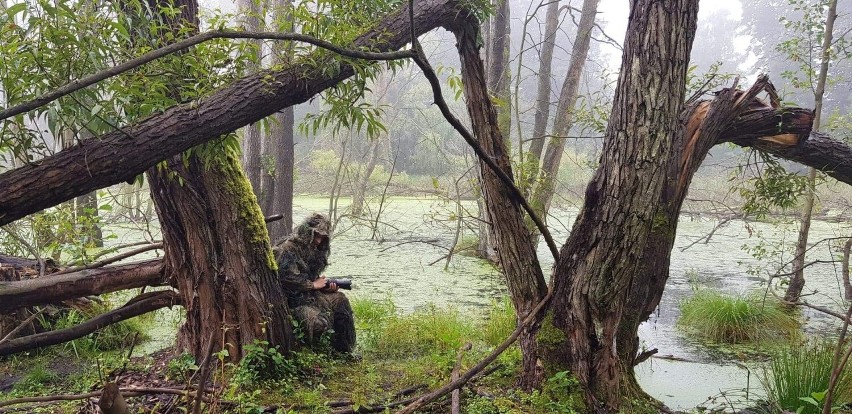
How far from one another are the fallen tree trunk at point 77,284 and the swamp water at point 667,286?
119 cm

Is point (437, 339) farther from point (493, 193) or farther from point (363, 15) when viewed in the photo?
point (363, 15)

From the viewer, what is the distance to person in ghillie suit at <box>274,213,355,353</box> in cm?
336

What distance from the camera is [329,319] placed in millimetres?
3432

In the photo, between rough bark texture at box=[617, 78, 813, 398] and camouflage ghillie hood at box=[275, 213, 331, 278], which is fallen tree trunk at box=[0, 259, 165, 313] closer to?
camouflage ghillie hood at box=[275, 213, 331, 278]

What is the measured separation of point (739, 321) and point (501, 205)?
3358 mm

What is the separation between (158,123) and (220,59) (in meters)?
0.36

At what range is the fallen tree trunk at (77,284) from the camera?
114 inches

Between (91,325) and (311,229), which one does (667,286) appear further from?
(91,325)

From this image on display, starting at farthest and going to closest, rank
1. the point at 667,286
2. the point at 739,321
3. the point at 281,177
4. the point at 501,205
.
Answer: the point at 667,286 < the point at 281,177 < the point at 739,321 < the point at 501,205

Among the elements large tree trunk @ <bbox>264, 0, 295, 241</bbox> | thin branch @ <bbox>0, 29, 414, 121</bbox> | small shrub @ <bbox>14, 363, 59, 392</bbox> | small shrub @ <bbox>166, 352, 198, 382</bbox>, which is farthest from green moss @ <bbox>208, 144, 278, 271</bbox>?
large tree trunk @ <bbox>264, 0, 295, 241</bbox>

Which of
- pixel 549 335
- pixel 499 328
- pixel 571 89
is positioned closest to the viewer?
pixel 549 335

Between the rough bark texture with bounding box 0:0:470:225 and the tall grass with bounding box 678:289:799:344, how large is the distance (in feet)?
13.0

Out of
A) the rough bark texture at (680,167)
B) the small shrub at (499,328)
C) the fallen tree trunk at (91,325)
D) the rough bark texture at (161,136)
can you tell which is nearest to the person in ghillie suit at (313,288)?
the fallen tree trunk at (91,325)

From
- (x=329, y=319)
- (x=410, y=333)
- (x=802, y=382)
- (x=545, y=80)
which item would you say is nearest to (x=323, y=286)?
(x=329, y=319)
